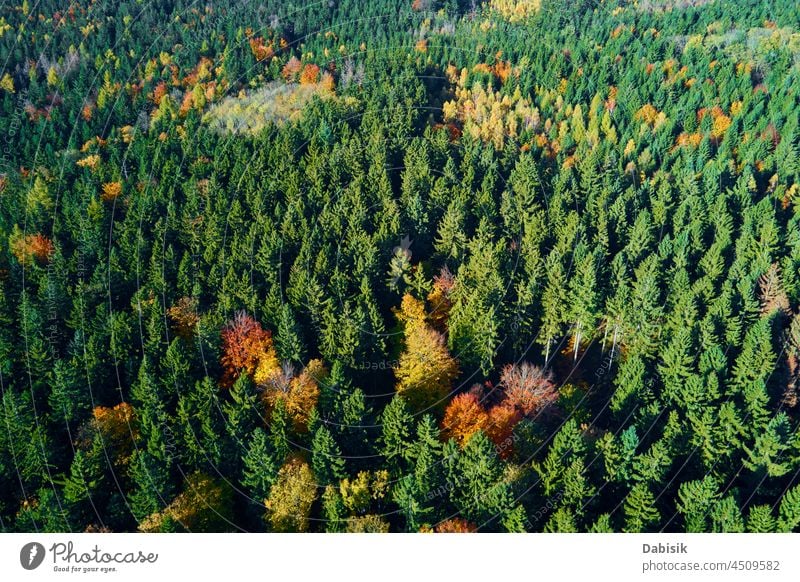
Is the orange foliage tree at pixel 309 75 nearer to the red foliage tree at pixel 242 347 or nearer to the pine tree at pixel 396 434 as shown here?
the red foliage tree at pixel 242 347

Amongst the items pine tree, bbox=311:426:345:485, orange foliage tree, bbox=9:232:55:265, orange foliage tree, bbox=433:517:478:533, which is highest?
orange foliage tree, bbox=9:232:55:265

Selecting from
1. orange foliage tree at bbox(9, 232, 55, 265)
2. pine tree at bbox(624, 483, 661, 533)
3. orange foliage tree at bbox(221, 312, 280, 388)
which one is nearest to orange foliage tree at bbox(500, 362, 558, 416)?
pine tree at bbox(624, 483, 661, 533)

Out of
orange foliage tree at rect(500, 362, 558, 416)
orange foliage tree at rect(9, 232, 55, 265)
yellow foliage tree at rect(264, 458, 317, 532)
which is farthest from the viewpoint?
orange foliage tree at rect(9, 232, 55, 265)

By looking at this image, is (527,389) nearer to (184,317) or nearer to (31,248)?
(184,317)
